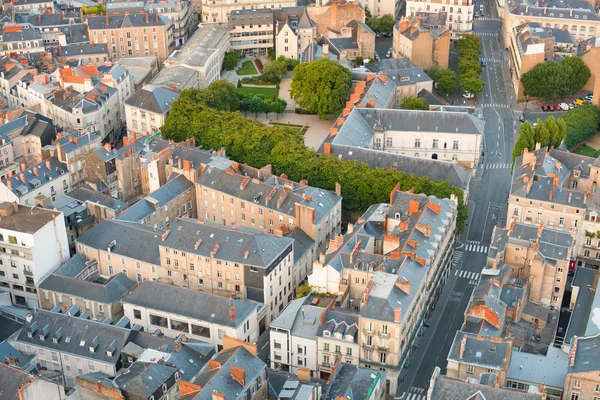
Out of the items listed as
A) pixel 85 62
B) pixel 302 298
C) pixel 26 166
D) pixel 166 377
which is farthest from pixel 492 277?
pixel 85 62

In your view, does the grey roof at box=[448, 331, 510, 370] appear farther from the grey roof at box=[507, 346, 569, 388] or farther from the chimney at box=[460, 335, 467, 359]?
the grey roof at box=[507, 346, 569, 388]

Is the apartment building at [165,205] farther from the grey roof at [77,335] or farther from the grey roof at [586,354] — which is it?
the grey roof at [586,354]

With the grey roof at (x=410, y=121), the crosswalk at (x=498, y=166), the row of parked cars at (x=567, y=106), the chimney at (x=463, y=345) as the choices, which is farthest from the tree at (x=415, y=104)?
the chimney at (x=463, y=345)

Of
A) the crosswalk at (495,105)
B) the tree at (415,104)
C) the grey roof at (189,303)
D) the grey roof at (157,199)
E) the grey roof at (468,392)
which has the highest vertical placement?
the tree at (415,104)

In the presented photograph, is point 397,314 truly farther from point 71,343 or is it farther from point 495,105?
point 495,105

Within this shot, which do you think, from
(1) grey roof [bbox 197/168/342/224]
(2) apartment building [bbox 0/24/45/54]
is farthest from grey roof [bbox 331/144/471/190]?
(2) apartment building [bbox 0/24/45/54]

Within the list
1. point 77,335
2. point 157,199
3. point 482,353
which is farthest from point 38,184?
point 482,353
